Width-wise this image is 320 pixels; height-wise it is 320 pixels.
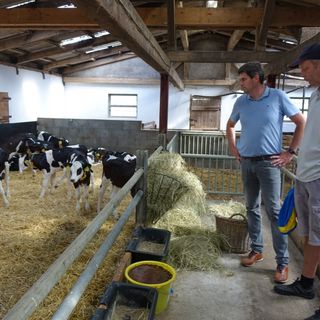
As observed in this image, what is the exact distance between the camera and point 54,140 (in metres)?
A: 9.30

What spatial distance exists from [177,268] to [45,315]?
3.92 ft

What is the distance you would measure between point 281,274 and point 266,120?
1.31 metres

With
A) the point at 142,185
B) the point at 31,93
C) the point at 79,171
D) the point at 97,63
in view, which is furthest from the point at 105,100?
the point at 142,185

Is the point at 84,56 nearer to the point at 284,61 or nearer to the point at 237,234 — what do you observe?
the point at 284,61

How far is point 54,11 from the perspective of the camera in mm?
5359

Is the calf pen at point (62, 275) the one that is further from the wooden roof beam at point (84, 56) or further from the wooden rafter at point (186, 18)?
the wooden roof beam at point (84, 56)

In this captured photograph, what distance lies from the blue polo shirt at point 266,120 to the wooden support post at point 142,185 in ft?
3.49

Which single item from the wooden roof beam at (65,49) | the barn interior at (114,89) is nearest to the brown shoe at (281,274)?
the barn interior at (114,89)

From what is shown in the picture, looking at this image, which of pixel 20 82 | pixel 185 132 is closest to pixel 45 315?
pixel 185 132

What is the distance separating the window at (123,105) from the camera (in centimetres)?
1559

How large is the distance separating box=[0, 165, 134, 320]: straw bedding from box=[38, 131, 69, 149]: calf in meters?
2.43

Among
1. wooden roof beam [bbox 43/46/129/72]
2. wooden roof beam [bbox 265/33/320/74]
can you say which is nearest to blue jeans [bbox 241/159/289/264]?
wooden roof beam [bbox 265/33/320/74]

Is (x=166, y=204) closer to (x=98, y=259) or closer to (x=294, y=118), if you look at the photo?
(x=294, y=118)

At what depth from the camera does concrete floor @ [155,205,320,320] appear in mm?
2615
